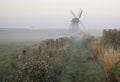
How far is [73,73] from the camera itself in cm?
1221

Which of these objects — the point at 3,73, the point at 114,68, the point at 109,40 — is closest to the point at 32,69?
the point at 3,73

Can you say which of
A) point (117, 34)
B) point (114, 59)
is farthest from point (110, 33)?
point (114, 59)

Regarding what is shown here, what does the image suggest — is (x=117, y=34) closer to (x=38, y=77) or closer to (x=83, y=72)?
(x=83, y=72)

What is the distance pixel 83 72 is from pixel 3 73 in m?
4.02

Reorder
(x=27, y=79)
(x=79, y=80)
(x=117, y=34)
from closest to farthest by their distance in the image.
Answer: (x=27, y=79) → (x=79, y=80) → (x=117, y=34)

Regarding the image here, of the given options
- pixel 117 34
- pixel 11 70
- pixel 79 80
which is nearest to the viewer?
pixel 79 80

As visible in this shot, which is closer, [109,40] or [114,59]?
[114,59]

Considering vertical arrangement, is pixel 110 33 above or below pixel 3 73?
above

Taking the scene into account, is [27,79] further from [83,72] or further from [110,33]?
[110,33]

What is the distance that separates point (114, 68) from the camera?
990 cm

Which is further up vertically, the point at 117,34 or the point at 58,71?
the point at 117,34

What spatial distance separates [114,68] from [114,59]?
0.43 meters

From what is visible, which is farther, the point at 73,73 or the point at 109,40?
the point at 109,40

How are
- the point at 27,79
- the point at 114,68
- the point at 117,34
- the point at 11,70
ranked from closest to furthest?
the point at 27,79 < the point at 114,68 < the point at 11,70 < the point at 117,34
